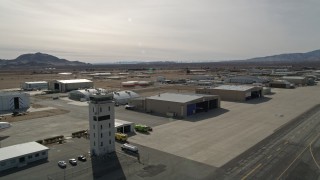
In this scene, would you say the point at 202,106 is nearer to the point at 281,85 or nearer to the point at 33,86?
the point at 281,85

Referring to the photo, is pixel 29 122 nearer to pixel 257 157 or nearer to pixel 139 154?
pixel 139 154

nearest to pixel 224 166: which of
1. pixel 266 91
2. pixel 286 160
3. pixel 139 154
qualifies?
pixel 286 160

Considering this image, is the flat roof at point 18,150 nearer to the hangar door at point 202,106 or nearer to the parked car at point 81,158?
the parked car at point 81,158

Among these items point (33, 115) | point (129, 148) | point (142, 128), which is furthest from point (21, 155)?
point (33, 115)

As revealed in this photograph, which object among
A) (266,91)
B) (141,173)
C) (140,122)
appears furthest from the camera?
(266,91)

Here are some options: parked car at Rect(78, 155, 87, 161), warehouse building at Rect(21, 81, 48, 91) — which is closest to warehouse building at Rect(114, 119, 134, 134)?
parked car at Rect(78, 155, 87, 161)

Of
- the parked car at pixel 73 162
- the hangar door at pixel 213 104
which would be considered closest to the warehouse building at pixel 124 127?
the parked car at pixel 73 162
